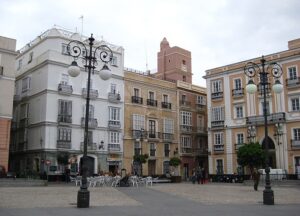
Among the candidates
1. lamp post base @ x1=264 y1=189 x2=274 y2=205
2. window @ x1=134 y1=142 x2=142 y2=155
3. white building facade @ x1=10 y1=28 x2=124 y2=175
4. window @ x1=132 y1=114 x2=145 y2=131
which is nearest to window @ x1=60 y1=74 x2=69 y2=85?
white building facade @ x1=10 y1=28 x2=124 y2=175

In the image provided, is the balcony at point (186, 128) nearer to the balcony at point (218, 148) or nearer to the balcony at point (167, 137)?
the balcony at point (167, 137)

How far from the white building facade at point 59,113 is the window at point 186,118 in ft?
29.6

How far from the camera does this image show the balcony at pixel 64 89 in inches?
1449

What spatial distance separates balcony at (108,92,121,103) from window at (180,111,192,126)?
9638 mm

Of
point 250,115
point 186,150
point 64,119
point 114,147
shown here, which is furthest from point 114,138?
point 250,115

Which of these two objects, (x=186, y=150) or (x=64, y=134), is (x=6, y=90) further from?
(x=186, y=150)

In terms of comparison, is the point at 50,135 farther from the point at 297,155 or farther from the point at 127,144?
the point at 297,155

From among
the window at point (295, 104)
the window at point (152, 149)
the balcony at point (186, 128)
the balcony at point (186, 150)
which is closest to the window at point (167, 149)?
the window at point (152, 149)

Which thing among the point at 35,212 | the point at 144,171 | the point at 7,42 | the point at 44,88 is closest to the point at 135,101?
the point at 144,171

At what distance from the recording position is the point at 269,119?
38.9m

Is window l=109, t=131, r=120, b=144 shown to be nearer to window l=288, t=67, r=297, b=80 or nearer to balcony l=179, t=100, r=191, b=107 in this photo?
balcony l=179, t=100, r=191, b=107

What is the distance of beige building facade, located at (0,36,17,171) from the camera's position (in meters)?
32.6

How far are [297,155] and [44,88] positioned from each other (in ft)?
80.6

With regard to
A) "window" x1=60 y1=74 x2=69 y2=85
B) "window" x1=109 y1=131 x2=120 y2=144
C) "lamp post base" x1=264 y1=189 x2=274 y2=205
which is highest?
"window" x1=60 y1=74 x2=69 y2=85
